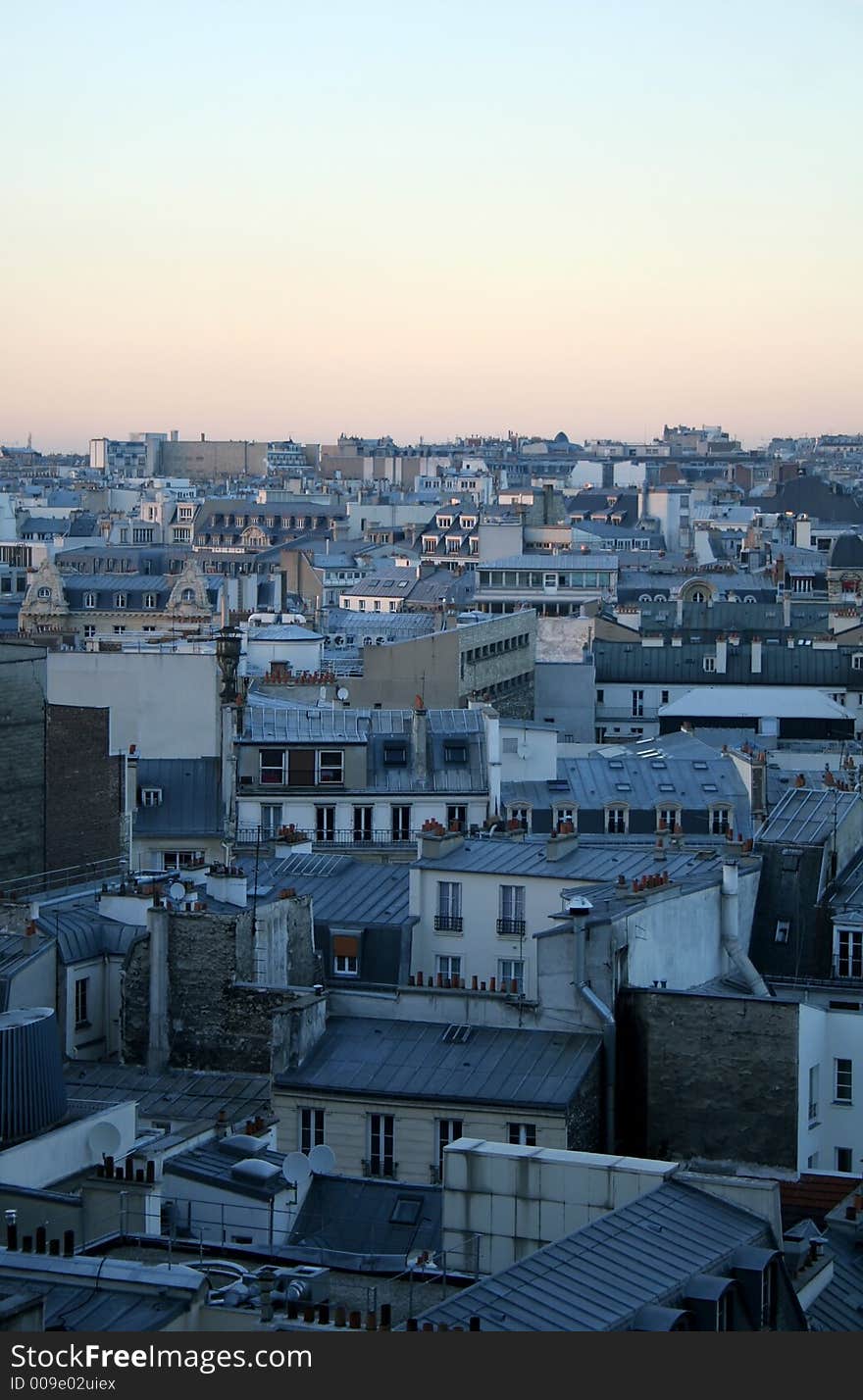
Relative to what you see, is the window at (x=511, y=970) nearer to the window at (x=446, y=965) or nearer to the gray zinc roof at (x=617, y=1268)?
the window at (x=446, y=965)

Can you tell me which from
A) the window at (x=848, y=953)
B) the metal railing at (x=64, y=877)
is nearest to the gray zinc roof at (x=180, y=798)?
the metal railing at (x=64, y=877)

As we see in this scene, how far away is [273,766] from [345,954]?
11.7 m

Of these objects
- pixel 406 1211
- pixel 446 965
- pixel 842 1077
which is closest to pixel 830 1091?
pixel 842 1077

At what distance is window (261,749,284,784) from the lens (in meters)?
41.5

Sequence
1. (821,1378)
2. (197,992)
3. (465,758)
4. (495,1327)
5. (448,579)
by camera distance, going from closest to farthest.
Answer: (821,1378), (495,1327), (197,992), (465,758), (448,579)

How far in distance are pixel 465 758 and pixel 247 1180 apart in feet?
67.7

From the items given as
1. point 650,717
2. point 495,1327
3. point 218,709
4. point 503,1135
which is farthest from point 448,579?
point 495,1327

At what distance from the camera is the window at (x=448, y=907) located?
102 ft

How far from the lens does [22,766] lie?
3622cm

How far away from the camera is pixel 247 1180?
21.6 m

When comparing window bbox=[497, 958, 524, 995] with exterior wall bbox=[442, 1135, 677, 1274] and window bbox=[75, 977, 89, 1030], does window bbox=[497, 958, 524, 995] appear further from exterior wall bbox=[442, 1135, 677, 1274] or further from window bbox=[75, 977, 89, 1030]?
exterior wall bbox=[442, 1135, 677, 1274]

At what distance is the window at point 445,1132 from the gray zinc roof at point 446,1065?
0.20m

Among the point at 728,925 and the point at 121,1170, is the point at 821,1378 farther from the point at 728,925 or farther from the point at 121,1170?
the point at 728,925

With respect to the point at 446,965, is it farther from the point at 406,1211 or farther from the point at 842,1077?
the point at 406,1211
